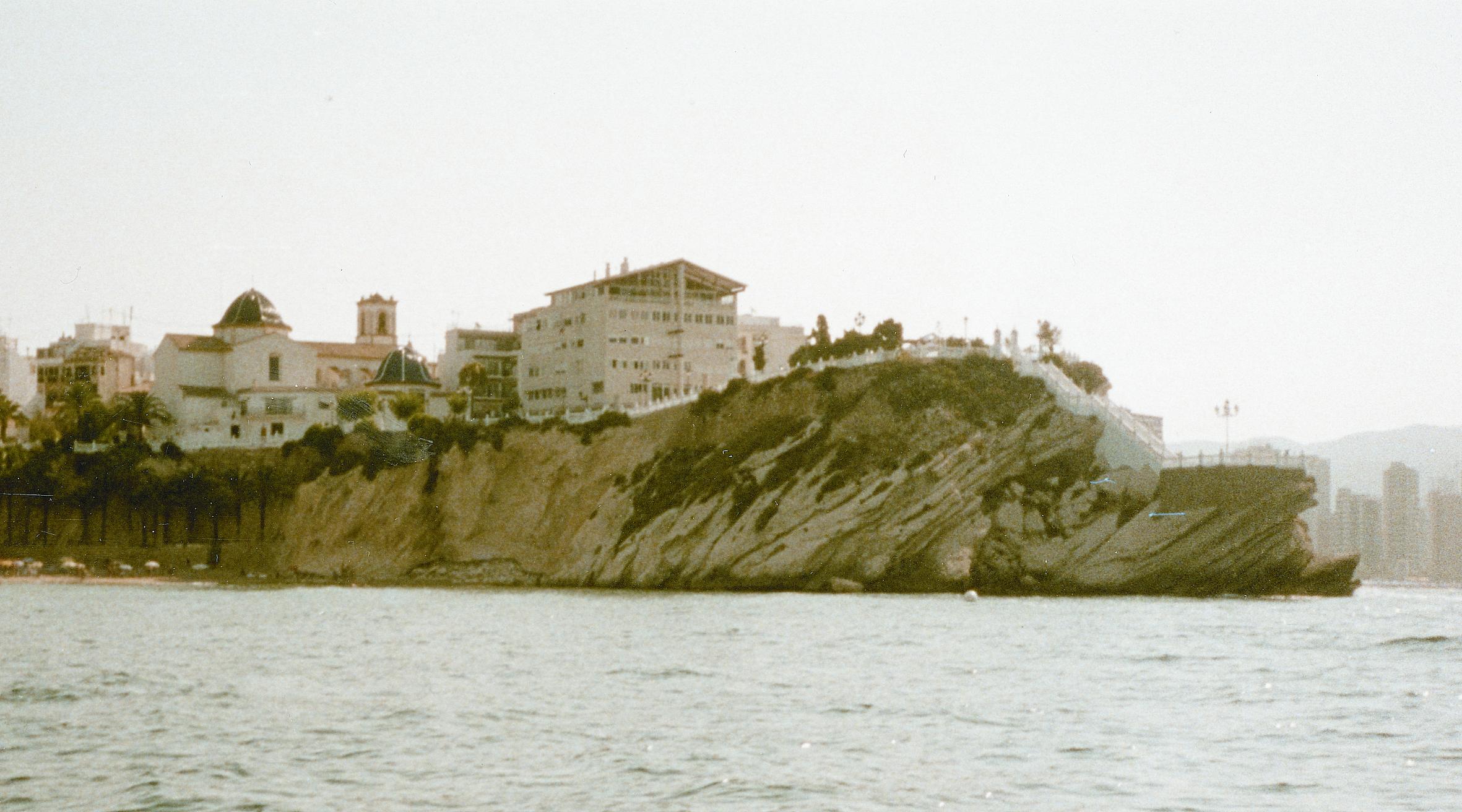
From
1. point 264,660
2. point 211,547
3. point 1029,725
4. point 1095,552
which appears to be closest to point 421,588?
point 211,547

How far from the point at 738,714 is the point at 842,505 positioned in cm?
5074

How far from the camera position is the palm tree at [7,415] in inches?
5428

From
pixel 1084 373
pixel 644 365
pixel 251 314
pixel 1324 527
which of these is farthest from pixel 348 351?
pixel 1324 527

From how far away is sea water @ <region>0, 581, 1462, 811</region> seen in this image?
90.1ft

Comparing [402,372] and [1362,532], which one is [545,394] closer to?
[402,372]

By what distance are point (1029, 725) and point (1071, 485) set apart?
179ft

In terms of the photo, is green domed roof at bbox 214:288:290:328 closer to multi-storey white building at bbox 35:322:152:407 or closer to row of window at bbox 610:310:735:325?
multi-storey white building at bbox 35:322:152:407

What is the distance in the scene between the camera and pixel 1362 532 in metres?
159

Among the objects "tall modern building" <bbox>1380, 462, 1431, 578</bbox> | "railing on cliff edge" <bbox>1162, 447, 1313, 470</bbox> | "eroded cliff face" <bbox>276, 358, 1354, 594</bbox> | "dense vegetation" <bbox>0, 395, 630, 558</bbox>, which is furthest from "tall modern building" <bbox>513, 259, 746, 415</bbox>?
"tall modern building" <bbox>1380, 462, 1431, 578</bbox>

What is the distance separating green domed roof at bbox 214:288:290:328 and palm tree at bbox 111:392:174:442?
1165 cm

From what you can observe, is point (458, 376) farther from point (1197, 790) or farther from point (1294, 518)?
point (1197, 790)

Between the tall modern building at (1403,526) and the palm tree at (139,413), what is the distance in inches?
4638

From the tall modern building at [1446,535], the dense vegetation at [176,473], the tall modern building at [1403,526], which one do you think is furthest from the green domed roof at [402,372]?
the tall modern building at [1446,535]

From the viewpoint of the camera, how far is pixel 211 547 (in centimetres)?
12144
